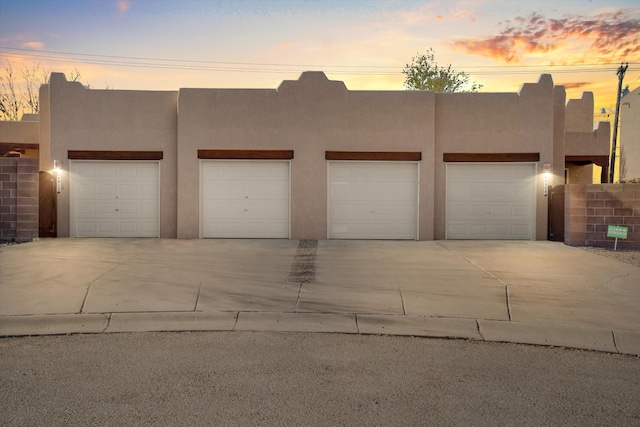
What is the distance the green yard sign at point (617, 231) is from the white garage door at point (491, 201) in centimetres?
310

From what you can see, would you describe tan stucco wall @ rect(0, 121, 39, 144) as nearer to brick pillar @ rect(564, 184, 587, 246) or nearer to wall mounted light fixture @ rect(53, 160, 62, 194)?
wall mounted light fixture @ rect(53, 160, 62, 194)

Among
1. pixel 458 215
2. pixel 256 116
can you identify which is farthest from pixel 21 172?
pixel 458 215

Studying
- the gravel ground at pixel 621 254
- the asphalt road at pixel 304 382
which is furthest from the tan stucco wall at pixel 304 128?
the asphalt road at pixel 304 382

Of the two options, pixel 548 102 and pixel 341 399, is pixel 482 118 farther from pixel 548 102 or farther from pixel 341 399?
pixel 341 399

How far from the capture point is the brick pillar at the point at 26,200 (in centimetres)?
1656

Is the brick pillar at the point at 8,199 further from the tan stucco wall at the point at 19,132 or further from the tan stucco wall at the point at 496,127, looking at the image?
the tan stucco wall at the point at 496,127

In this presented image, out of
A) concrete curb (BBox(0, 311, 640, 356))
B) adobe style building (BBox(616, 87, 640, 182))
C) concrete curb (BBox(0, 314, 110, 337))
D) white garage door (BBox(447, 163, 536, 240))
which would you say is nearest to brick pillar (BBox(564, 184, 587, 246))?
white garage door (BBox(447, 163, 536, 240))

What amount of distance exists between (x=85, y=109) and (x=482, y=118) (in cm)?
1259

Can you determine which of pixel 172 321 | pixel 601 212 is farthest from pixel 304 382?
pixel 601 212

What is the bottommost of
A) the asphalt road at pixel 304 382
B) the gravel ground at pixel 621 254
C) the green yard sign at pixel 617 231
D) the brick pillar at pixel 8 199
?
the asphalt road at pixel 304 382

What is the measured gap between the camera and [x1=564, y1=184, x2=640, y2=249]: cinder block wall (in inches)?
619

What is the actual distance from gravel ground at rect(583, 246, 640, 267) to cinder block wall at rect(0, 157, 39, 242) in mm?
15510

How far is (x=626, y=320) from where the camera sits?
789cm

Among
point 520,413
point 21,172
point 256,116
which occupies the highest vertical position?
point 256,116
